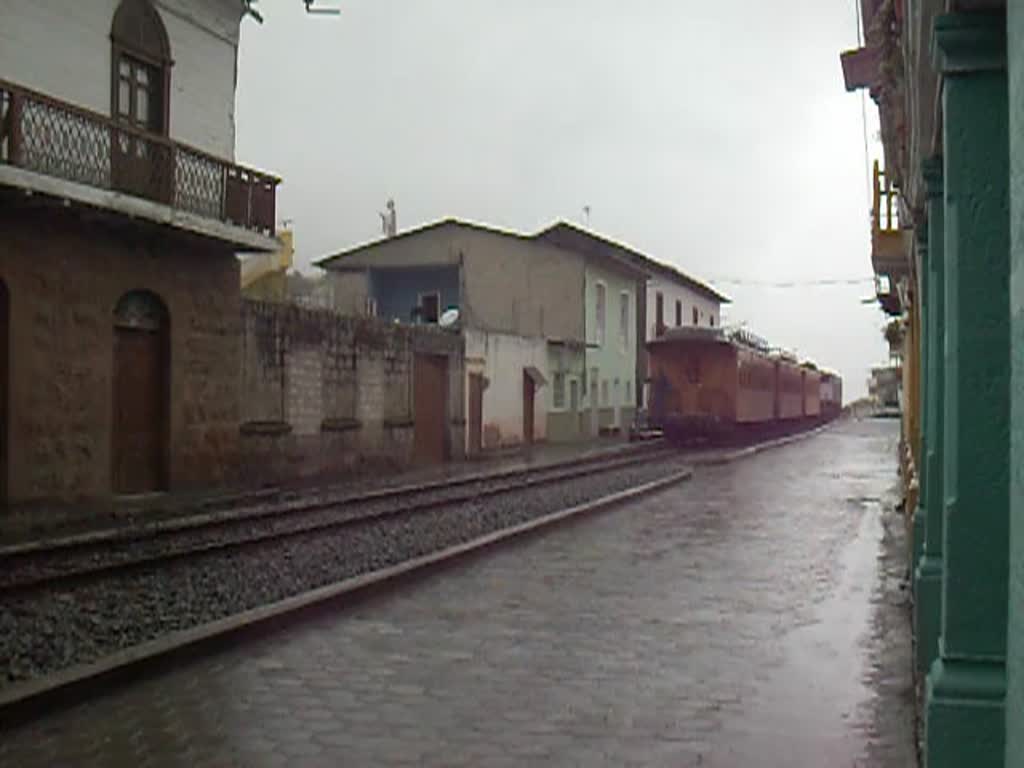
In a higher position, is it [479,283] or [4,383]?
[479,283]

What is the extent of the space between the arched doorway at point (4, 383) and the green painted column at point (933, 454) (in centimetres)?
1224

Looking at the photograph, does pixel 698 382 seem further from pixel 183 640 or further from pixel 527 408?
pixel 183 640

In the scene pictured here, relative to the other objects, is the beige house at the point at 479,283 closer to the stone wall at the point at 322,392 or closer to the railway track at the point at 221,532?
the stone wall at the point at 322,392

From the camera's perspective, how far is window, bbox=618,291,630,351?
46.8 meters

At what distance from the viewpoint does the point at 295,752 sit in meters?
5.12

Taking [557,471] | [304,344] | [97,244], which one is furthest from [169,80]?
[557,471]

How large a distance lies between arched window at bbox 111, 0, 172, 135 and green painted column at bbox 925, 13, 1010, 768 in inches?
617

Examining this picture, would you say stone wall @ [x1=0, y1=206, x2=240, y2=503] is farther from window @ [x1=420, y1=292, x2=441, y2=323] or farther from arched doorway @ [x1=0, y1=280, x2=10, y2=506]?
window @ [x1=420, y1=292, x2=441, y2=323]

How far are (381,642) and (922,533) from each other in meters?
3.52

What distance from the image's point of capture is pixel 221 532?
13.6 meters

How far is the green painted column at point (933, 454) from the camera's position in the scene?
5.71m

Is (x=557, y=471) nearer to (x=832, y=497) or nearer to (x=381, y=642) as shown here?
(x=832, y=497)

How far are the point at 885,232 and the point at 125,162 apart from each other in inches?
421

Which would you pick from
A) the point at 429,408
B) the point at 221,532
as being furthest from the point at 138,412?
the point at 429,408
